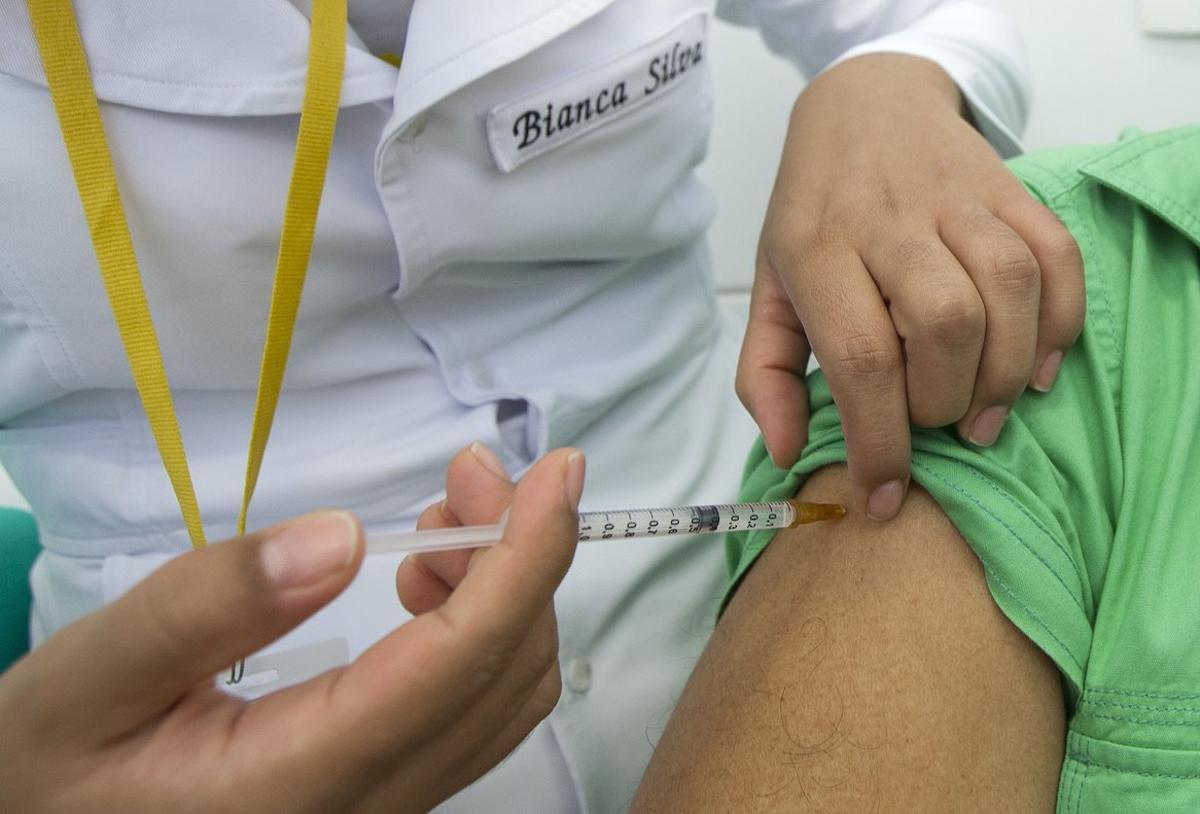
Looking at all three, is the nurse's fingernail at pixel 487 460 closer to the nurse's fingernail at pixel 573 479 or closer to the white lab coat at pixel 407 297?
the nurse's fingernail at pixel 573 479

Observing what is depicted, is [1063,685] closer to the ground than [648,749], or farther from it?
farther from it

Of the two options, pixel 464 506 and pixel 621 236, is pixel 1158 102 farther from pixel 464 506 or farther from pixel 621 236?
pixel 464 506

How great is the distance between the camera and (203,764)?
13.0 inches

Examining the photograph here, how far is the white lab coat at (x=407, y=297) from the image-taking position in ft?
1.83

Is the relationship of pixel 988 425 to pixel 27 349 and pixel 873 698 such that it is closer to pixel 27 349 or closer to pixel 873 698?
pixel 873 698

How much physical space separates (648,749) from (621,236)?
1.29 ft

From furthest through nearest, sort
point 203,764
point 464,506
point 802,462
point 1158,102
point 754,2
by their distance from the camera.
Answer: point 1158,102, point 754,2, point 802,462, point 464,506, point 203,764

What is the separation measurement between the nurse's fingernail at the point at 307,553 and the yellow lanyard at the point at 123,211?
232 millimetres

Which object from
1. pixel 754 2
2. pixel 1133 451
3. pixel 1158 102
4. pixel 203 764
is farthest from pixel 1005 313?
pixel 1158 102

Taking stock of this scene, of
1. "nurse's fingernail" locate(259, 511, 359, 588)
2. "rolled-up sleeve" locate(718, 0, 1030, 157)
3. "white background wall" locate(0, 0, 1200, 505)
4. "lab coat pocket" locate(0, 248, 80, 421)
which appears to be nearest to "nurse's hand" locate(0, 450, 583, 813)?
"nurse's fingernail" locate(259, 511, 359, 588)

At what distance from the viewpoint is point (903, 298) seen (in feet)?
1.64

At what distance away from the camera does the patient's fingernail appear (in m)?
0.52

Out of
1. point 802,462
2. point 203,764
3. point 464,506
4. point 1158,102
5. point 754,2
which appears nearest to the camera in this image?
point 203,764

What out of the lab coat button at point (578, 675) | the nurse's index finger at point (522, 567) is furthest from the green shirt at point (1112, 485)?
the nurse's index finger at point (522, 567)
